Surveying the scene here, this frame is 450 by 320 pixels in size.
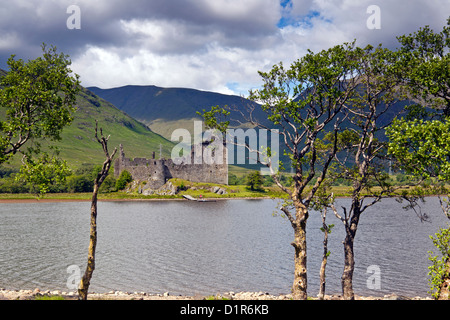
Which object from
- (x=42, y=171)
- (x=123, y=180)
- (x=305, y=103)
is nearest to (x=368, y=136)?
(x=305, y=103)

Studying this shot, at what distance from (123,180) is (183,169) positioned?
1855 cm

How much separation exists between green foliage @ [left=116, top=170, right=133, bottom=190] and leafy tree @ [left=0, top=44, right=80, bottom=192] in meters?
95.8

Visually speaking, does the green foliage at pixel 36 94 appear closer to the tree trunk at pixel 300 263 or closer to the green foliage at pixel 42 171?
the green foliage at pixel 42 171

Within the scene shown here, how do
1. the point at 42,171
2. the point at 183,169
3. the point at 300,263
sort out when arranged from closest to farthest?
the point at 300,263, the point at 42,171, the point at 183,169

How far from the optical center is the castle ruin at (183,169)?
113m

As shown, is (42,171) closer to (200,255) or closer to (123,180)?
(200,255)

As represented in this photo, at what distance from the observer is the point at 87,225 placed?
61.0m

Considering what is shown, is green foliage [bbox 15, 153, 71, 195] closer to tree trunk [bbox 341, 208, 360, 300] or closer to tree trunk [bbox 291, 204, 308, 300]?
tree trunk [bbox 291, 204, 308, 300]

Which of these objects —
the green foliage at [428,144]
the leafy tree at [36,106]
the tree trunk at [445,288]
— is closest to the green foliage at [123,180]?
the leafy tree at [36,106]

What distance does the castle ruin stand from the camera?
112812 mm

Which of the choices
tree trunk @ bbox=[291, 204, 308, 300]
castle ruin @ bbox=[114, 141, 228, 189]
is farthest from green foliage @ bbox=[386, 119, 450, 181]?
castle ruin @ bbox=[114, 141, 228, 189]

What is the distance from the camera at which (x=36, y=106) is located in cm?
2206

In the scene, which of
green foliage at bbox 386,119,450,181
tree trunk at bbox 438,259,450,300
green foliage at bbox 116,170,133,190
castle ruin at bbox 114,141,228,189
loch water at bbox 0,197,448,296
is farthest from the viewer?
green foliage at bbox 116,170,133,190
